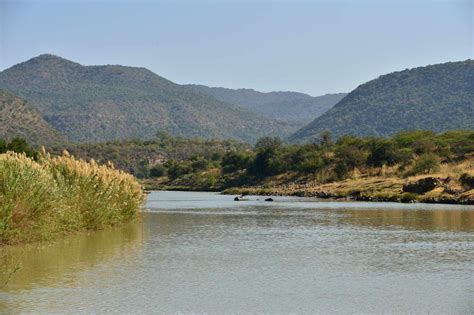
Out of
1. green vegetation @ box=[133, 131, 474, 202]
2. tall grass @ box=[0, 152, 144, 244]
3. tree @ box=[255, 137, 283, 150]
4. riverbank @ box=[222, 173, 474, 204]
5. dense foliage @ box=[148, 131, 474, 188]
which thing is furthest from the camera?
tree @ box=[255, 137, 283, 150]

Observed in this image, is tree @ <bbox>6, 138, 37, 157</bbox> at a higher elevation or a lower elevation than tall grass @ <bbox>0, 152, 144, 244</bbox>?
higher

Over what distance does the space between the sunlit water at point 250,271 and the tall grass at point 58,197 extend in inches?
25.7

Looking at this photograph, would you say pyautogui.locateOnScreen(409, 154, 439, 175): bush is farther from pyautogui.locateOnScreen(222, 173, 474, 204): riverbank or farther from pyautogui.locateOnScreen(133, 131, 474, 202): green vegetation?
pyautogui.locateOnScreen(222, 173, 474, 204): riverbank

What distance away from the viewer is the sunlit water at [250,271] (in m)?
15.7

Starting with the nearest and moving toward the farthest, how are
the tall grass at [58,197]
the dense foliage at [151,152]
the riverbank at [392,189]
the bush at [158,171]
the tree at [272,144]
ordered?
the tall grass at [58,197]
the riverbank at [392,189]
the tree at [272,144]
the bush at [158,171]
the dense foliage at [151,152]

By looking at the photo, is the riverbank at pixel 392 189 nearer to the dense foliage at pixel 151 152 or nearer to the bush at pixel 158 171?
the dense foliage at pixel 151 152

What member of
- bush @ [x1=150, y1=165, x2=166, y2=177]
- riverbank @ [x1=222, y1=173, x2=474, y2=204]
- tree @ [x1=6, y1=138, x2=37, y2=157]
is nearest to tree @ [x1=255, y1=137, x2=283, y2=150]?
bush @ [x1=150, y1=165, x2=166, y2=177]

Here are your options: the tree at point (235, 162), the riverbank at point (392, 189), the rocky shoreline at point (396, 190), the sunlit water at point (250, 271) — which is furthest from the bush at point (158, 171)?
the sunlit water at point (250, 271)

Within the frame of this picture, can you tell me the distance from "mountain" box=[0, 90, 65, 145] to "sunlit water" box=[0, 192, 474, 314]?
109 metres

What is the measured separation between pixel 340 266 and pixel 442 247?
19.7ft

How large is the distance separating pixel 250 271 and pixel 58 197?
8.64 meters

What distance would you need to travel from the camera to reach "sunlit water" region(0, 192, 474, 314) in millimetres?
15656

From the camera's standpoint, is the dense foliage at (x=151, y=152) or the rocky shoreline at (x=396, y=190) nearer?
the rocky shoreline at (x=396, y=190)

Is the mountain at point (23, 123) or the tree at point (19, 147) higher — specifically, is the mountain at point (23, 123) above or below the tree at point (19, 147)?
above
